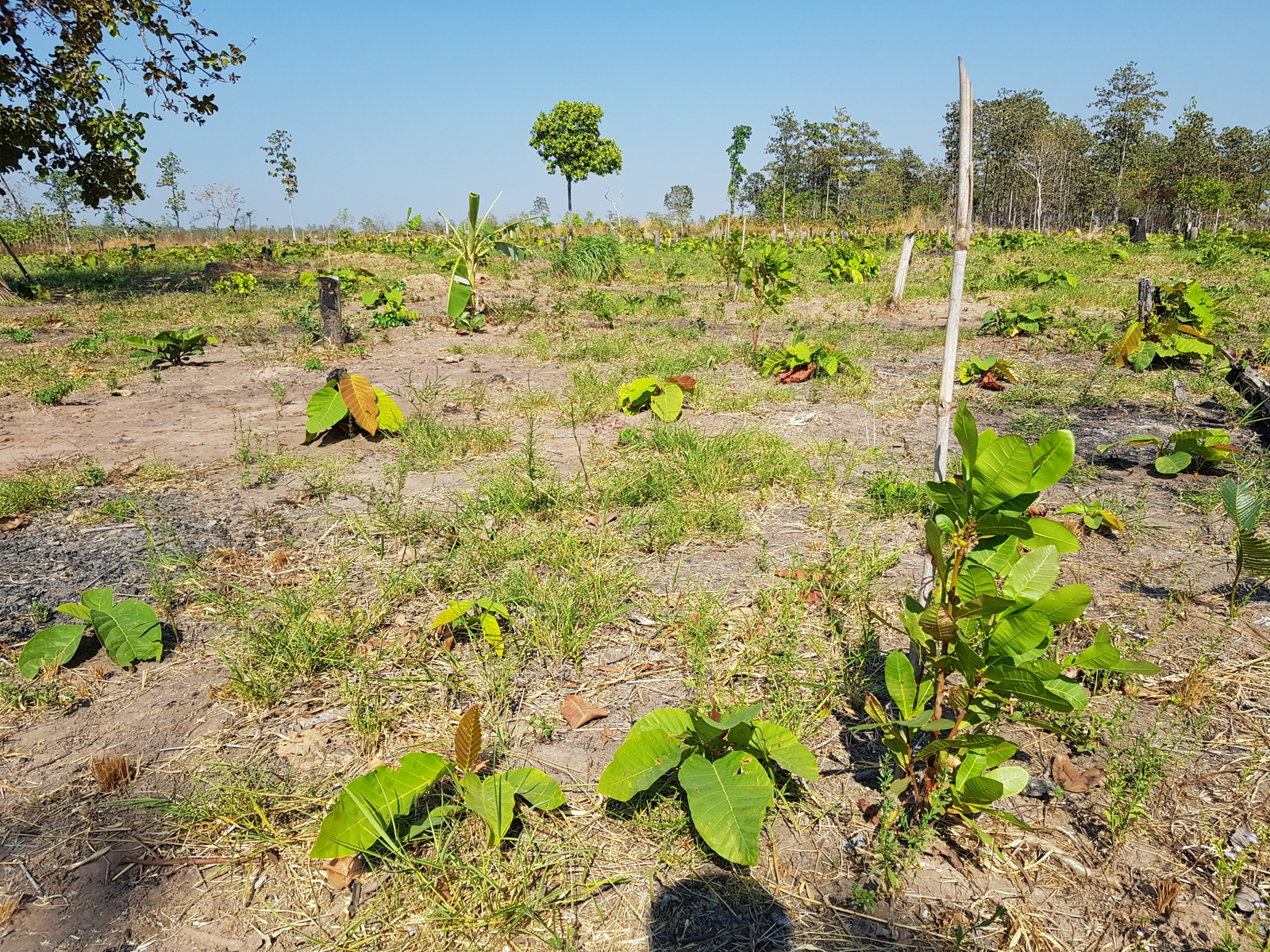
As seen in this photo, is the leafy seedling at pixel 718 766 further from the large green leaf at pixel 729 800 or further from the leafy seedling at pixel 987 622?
the leafy seedling at pixel 987 622

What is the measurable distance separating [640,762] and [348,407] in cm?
320

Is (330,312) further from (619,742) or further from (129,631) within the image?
(619,742)

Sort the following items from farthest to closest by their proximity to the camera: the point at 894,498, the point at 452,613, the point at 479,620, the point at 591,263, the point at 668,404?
the point at 591,263 < the point at 668,404 < the point at 894,498 < the point at 479,620 < the point at 452,613

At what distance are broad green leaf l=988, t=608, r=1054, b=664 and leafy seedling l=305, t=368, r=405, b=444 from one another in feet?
11.8

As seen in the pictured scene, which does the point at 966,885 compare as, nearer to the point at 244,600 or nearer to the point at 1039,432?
the point at 244,600

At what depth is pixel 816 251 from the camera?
19.4 metres

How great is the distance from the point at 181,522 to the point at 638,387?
2.76 meters

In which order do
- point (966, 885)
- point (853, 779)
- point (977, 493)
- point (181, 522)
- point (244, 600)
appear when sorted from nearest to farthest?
point (977, 493), point (966, 885), point (853, 779), point (244, 600), point (181, 522)

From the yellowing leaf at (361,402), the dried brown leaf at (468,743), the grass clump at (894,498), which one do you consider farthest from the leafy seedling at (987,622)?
the yellowing leaf at (361,402)

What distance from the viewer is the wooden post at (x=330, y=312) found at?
6.98m

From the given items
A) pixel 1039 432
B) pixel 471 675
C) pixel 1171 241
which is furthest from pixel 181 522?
pixel 1171 241

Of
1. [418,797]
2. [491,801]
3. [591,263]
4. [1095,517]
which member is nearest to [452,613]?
[418,797]

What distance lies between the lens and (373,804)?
151 cm

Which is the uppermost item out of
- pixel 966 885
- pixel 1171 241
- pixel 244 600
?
pixel 1171 241
